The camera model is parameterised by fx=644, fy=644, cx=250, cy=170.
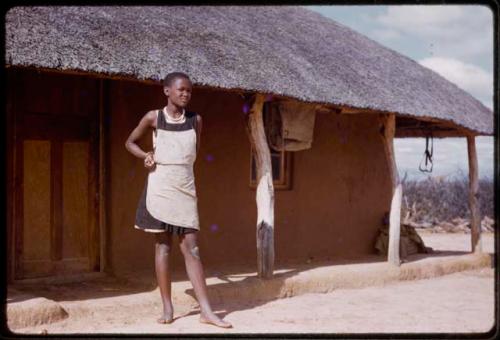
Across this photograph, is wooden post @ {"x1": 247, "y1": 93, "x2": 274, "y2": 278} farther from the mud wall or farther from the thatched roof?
the mud wall

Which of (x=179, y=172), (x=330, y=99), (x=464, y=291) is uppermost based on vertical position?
(x=330, y=99)

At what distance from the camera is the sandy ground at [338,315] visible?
523 centimetres

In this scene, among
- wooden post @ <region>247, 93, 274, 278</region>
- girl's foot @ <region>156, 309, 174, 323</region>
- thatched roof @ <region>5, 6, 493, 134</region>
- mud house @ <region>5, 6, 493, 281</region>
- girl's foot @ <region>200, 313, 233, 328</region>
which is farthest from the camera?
wooden post @ <region>247, 93, 274, 278</region>

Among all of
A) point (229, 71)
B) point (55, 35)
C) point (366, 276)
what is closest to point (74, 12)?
point (55, 35)

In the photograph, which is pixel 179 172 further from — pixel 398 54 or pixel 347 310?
pixel 398 54

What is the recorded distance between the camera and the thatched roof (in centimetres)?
542

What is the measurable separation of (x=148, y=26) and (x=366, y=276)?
388cm

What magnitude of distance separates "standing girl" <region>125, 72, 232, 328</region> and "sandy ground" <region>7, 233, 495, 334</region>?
35cm

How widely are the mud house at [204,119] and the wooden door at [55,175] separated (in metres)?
0.01

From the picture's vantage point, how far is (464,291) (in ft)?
25.4

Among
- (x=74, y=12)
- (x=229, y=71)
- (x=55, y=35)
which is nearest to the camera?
(x=55, y=35)

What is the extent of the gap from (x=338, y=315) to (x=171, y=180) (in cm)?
216

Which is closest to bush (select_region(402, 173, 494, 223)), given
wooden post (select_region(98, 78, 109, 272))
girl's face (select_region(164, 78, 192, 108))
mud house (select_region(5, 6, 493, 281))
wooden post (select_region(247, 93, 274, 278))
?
mud house (select_region(5, 6, 493, 281))

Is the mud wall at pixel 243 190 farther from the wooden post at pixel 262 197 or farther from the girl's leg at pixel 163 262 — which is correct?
the girl's leg at pixel 163 262
